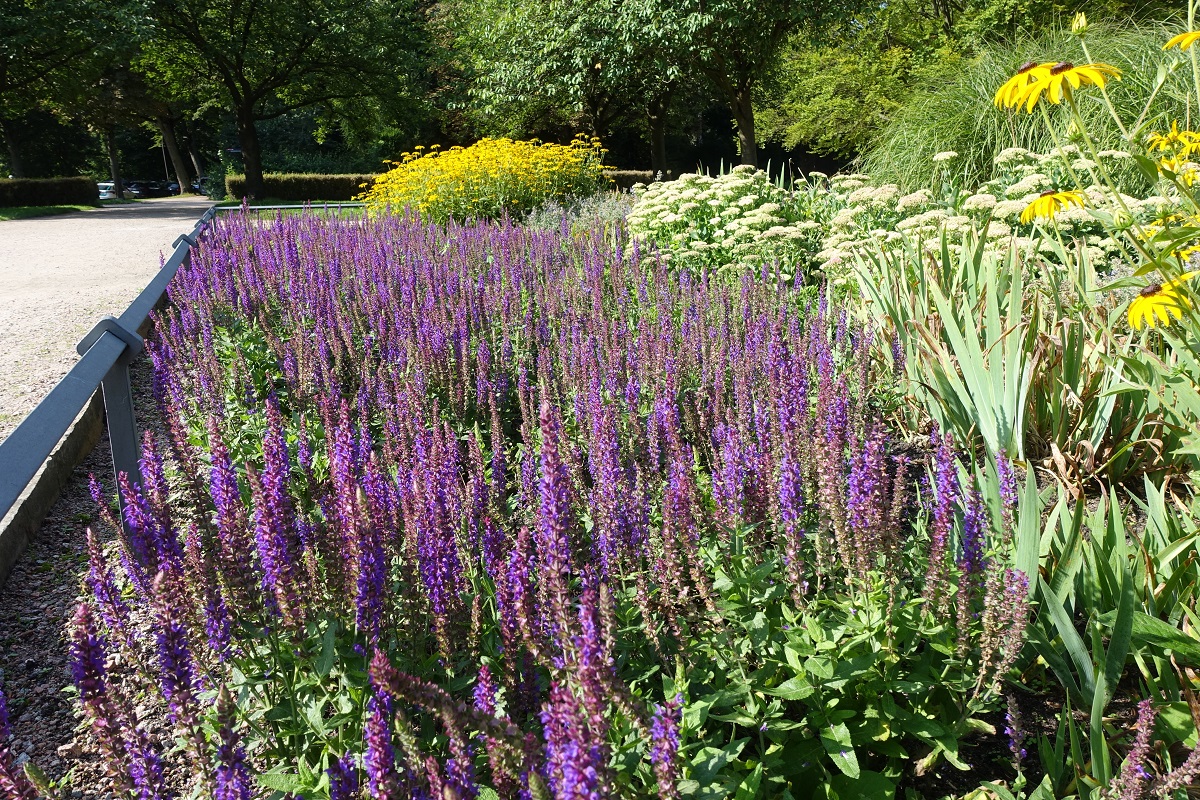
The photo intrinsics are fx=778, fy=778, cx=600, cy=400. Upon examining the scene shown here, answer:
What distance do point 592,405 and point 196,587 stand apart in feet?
5.22

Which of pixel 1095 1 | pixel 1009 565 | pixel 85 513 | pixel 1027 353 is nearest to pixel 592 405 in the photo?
pixel 1009 565

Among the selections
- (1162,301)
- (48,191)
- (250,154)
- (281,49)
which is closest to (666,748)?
(1162,301)

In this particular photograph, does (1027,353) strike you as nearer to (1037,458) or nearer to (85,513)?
(1037,458)

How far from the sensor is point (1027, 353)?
333 centimetres

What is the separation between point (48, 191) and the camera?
3419 centimetres

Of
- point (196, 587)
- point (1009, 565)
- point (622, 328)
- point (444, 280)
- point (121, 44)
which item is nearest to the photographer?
point (196, 587)

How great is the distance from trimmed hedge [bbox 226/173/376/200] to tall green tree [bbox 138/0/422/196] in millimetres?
1008

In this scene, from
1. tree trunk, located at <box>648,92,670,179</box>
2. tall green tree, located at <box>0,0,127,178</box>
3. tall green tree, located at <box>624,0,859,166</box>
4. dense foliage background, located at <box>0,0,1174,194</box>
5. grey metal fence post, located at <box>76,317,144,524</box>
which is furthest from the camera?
tree trunk, located at <box>648,92,670,179</box>

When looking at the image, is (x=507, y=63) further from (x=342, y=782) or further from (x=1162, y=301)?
(x=342, y=782)

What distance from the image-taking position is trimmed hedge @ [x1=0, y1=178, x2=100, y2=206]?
32.7 metres

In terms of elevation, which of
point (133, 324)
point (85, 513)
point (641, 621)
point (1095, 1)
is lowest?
point (85, 513)

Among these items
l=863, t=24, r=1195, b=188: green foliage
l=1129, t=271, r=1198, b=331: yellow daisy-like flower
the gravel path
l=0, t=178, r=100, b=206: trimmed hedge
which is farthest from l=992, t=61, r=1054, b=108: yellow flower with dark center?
l=0, t=178, r=100, b=206: trimmed hedge

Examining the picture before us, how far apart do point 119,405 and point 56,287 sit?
9.31 m

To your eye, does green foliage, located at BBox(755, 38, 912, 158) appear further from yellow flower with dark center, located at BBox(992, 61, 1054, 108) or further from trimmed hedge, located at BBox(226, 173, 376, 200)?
yellow flower with dark center, located at BBox(992, 61, 1054, 108)
